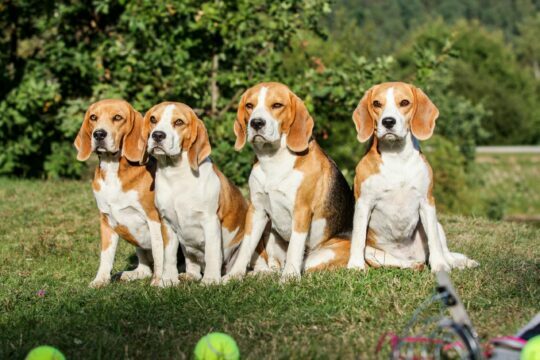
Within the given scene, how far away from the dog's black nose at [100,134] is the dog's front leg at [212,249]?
118 cm

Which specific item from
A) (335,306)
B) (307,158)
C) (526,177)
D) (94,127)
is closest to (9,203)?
(94,127)

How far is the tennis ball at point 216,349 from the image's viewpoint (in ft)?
14.8

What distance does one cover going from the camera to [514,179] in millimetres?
35781

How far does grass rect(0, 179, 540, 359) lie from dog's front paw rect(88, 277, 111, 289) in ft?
0.46

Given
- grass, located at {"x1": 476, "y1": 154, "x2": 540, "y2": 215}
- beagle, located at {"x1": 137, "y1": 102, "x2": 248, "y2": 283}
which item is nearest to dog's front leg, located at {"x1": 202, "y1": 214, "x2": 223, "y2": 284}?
beagle, located at {"x1": 137, "y1": 102, "x2": 248, "y2": 283}

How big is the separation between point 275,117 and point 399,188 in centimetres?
126

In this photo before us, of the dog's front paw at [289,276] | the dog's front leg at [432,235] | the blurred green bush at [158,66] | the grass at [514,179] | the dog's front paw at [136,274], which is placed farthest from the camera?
the grass at [514,179]

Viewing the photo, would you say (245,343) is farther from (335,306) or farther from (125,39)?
(125,39)

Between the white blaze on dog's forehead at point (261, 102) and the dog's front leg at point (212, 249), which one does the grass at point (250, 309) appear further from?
the white blaze on dog's forehead at point (261, 102)

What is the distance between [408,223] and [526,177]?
3094cm

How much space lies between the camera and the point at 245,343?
504 centimetres

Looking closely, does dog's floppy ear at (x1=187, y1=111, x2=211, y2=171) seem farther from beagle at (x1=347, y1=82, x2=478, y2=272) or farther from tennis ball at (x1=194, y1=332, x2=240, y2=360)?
tennis ball at (x1=194, y1=332, x2=240, y2=360)

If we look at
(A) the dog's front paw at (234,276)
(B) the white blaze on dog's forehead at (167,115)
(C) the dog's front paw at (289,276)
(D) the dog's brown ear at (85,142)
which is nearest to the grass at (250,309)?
(C) the dog's front paw at (289,276)

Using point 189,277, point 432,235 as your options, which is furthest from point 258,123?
point 432,235
